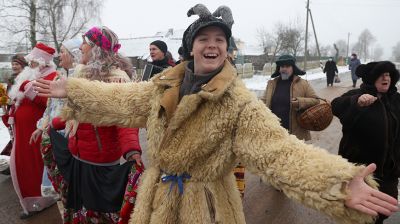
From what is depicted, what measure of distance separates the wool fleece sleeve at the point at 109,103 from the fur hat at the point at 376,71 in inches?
87.8

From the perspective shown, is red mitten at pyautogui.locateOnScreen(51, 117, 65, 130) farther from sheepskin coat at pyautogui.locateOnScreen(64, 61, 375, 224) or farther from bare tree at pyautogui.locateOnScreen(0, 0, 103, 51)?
bare tree at pyautogui.locateOnScreen(0, 0, 103, 51)

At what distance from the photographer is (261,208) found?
13.7ft

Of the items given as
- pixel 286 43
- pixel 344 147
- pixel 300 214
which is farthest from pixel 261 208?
pixel 286 43

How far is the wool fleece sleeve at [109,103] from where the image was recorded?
79.3 inches

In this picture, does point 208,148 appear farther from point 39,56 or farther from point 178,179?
point 39,56

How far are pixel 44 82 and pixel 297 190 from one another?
151cm

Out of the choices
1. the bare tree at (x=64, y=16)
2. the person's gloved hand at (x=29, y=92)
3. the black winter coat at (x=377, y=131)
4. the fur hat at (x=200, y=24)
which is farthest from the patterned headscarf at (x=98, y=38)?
→ the bare tree at (x=64, y=16)

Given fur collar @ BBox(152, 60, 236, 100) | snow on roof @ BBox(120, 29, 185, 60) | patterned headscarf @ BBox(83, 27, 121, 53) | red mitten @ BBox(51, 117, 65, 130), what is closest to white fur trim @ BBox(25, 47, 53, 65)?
red mitten @ BBox(51, 117, 65, 130)

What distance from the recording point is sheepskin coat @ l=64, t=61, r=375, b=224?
1352 mm

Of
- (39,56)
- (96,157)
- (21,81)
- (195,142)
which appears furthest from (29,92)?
(195,142)

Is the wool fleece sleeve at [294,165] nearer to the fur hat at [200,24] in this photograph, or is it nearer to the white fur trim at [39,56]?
the fur hat at [200,24]

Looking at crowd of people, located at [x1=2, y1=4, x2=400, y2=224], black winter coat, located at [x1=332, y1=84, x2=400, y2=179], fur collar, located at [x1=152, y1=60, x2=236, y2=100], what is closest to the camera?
crowd of people, located at [x1=2, y1=4, x2=400, y2=224]

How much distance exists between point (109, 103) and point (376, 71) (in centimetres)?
247

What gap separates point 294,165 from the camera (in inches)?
55.0
